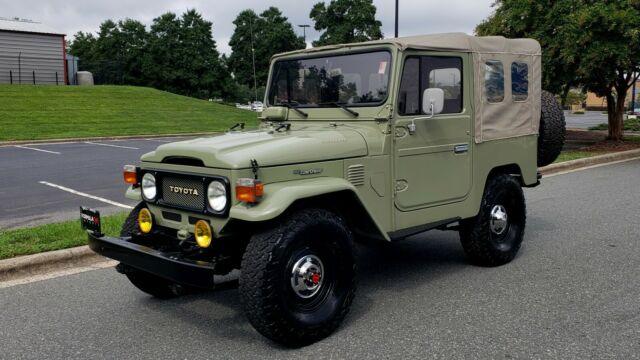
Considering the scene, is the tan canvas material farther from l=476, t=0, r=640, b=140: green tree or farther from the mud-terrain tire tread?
l=476, t=0, r=640, b=140: green tree

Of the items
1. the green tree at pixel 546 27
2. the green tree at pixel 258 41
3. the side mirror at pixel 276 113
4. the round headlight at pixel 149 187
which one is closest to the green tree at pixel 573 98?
the green tree at pixel 258 41

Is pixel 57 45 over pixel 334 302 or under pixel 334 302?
over

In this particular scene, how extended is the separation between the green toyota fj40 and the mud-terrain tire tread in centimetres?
1

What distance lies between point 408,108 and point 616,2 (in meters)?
12.5

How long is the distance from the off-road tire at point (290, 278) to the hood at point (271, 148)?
41cm

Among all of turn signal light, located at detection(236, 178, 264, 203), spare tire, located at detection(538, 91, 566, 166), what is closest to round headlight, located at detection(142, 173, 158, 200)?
turn signal light, located at detection(236, 178, 264, 203)

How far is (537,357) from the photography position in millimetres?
3555

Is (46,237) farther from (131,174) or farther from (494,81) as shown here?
(494,81)

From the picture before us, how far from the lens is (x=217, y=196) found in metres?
3.73

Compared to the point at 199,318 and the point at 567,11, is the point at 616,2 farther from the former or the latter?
the point at 199,318

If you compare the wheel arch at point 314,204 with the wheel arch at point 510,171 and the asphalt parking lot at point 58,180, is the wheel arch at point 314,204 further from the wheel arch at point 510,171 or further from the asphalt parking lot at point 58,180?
the asphalt parking lot at point 58,180

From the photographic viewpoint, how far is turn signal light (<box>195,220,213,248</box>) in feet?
12.2

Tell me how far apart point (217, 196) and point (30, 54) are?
3331cm

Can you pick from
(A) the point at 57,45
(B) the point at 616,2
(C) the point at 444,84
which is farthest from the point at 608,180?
(A) the point at 57,45
